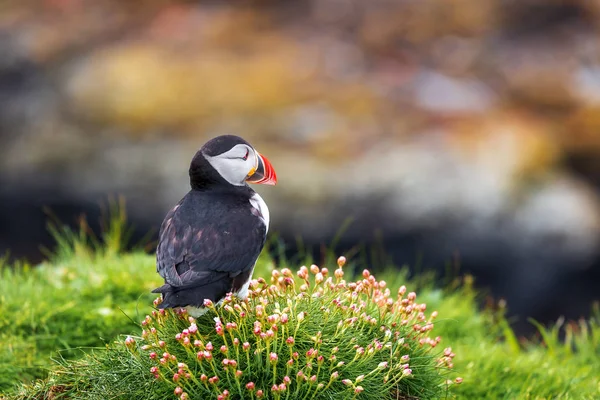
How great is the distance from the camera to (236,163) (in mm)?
3955

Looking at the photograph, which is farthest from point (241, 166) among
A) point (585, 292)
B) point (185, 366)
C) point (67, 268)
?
point (585, 292)

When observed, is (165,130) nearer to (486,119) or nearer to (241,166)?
(486,119)

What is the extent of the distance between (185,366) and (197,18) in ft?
39.9

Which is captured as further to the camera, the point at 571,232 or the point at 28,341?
the point at 571,232

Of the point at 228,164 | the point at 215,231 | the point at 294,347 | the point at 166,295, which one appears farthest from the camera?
the point at 228,164

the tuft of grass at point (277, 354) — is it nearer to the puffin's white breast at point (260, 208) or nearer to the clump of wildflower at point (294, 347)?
the clump of wildflower at point (294, 347)

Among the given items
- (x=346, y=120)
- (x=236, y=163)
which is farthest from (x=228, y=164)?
(x=346, y=120)

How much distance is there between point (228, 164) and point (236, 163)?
41 mm

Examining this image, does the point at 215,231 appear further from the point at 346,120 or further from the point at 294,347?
the point at 346,120

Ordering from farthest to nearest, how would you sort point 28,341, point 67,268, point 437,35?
point 437,35 < point 67,268 < point 28,341

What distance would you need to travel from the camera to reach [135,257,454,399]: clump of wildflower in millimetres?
3473

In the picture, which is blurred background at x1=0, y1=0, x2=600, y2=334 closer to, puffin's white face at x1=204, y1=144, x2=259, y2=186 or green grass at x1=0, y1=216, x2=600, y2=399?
green grass at x1=0, y1=216, x2=600, y2=399

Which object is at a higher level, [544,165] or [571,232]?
[544,165]

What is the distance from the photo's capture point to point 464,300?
6.57 meters
